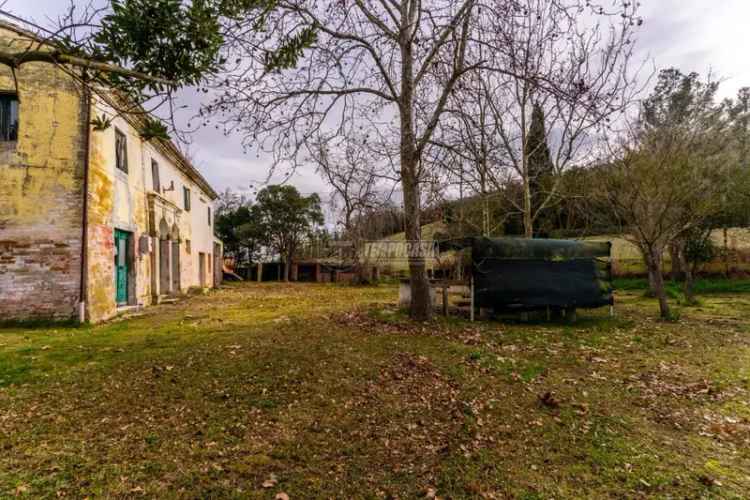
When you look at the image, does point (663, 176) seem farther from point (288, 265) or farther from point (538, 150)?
point (288, 265)

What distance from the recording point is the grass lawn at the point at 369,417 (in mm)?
2828

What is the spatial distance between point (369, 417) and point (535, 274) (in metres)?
6.23

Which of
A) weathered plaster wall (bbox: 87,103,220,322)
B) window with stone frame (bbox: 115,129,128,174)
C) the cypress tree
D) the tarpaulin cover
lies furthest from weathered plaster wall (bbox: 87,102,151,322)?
the cypress tree

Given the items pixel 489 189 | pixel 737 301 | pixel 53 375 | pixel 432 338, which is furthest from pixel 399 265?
pixel 53 375

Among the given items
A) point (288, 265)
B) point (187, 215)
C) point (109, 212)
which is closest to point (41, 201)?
point (109, 212)

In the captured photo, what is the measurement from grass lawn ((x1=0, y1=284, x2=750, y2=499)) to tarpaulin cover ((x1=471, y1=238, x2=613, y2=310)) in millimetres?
1695

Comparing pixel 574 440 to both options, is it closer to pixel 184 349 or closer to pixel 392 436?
pixel 392 436

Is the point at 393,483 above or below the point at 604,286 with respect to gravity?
below

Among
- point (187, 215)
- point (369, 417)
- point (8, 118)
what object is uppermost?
point (8, 118)

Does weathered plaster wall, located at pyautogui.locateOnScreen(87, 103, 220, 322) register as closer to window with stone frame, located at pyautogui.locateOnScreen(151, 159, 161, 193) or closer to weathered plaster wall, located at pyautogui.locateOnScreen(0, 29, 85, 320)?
window with stone frame, located at pyautogui.locateOnScreen(151, 159, 161, 193)

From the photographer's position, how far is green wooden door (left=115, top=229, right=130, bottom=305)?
10414 millimetres

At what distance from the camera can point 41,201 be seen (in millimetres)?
8328

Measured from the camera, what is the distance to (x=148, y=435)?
3.39 m

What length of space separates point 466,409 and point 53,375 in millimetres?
5052
